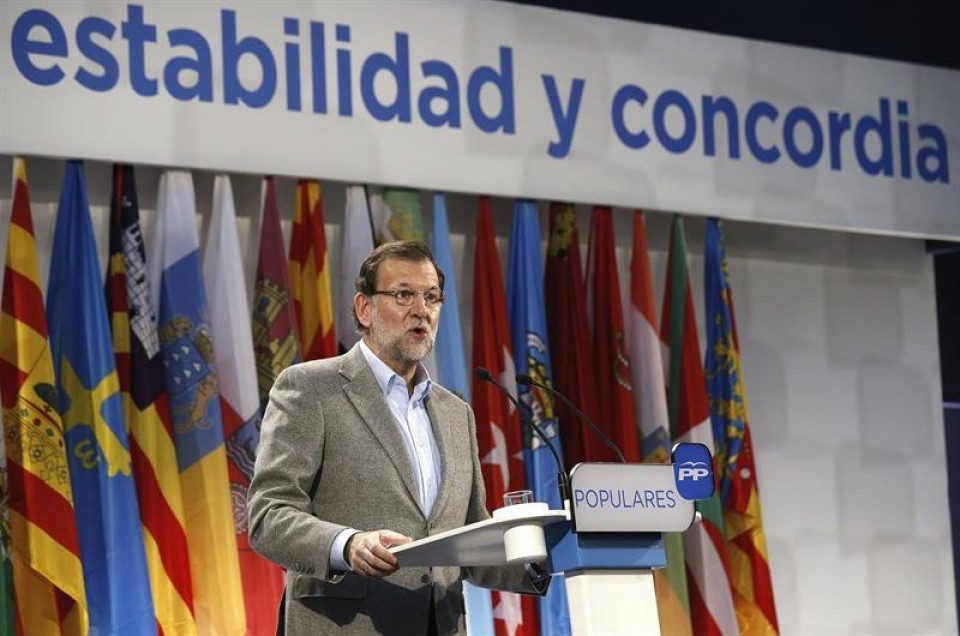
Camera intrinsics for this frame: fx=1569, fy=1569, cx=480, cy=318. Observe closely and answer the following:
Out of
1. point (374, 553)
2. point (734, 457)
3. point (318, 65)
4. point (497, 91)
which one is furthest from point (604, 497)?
point (734, 457)

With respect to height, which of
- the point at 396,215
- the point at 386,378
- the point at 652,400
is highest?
the point at 396,215

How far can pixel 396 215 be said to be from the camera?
566 centimetres

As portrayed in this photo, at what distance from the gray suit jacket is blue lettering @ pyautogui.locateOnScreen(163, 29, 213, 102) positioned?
6.55 ft

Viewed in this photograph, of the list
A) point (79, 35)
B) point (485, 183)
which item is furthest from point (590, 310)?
point (79, 35)

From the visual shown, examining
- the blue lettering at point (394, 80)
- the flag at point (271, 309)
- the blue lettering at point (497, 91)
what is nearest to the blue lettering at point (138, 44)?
the flag at point (271, 309)

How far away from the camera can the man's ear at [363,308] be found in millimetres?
3588

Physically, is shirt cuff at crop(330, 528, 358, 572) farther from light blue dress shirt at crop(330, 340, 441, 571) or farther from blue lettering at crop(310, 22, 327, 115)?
blue lettering at crop(310, 22, 327, 115)

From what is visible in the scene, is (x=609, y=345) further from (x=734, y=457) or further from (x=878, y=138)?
(x=878, y=138)

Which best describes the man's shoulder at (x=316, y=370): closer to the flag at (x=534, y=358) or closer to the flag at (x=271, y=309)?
the flag at (x=271, y=309)

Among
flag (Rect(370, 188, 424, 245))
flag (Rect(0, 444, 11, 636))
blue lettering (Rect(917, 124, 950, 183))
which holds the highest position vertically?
blue lettering (Rect(917, 124, 950, 183))

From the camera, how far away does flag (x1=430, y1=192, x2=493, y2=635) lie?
545cm

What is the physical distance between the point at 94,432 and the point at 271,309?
2.53 ft

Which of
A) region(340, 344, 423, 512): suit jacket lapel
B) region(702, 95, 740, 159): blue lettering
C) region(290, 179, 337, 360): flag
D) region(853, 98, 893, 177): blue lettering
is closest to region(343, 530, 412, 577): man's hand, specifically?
region(340, 344, 423, 512): suit jacket lapel

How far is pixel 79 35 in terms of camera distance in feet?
16.7
